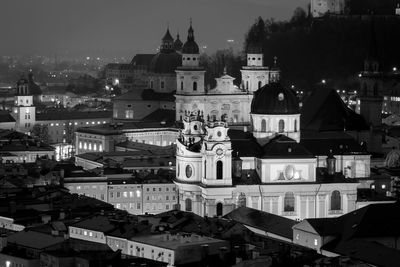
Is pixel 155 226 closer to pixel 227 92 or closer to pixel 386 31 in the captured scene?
pixel 227 92

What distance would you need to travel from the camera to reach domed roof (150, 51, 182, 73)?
102 meters

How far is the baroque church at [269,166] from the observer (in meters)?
65.8

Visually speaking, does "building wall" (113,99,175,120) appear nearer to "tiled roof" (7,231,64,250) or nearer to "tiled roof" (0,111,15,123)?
"tiled roof" (0,111,15,123)

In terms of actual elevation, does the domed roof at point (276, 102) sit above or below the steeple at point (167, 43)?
below

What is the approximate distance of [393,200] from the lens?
66.6 m

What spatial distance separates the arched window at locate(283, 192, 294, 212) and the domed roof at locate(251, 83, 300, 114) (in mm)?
4283

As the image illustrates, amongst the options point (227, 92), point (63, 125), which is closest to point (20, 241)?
point (227, 92)

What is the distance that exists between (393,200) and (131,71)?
304ft

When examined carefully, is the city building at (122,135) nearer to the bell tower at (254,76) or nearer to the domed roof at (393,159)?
the bell tower at (254,76)

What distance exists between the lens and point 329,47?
119875 millimetres

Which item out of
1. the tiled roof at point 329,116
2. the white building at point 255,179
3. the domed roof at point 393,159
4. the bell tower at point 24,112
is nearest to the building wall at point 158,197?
the white building at point 255,179

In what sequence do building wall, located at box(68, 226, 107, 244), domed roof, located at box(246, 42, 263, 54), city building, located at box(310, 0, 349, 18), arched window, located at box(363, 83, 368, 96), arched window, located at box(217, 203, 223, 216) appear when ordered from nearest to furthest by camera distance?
1. building wall, located at box(68, 226, 107, 244)
2. arched window, located at box(217, 203, 223, 216)
3. arched window, located at box(363, 83, 368, 96)
4. domed roof, located at box(246, 42, 263, 54)
5. city building, located at box(310, 0, 349, 18)

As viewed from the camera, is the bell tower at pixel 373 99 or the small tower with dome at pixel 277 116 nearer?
the small tower with dome at pixel 277 116

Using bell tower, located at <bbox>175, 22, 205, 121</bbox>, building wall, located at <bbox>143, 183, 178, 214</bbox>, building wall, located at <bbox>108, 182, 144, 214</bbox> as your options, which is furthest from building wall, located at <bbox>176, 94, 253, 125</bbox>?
building wall, located at <bbox>108, 182, 144, 214</bbox>
